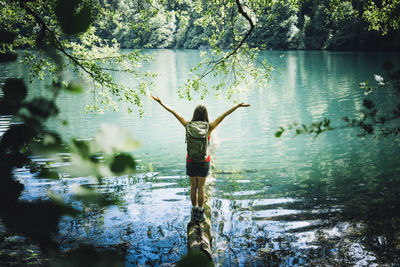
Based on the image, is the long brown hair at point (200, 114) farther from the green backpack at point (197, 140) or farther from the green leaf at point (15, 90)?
the green leaf at point (15, 90)

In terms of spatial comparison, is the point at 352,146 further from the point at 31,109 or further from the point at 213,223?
the point at 31,109

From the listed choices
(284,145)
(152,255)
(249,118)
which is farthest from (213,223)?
(249,118)

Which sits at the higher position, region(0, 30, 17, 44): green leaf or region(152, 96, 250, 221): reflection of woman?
region(0, 30, 17, 44): green leaf

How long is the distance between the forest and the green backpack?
40.7 inches

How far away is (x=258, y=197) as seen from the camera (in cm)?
872

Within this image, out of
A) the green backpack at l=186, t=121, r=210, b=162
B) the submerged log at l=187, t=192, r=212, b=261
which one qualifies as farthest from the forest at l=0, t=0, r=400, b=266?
the green backpack at l=186, t=121, r=210, b=162

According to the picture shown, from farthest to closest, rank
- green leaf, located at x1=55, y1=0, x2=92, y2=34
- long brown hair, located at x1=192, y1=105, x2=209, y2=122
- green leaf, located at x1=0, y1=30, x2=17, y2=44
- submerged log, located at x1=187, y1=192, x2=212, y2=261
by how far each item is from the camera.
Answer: long brown hair, located at x1=192, y1=105, x2=209, y2=122 < submerged log, located at x1=187, y1=192, x2=212, y2=261 < green leaf, located at x1=0, y1=30, x2=17, y2=44 < green leaf, located at x1=55, y1=0, x2=92, y2=34

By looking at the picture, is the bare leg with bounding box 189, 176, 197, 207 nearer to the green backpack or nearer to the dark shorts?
the dark shorts

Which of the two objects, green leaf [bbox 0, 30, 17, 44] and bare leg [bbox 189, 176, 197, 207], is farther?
bare leg [bbox 189, 176, 197, 207]

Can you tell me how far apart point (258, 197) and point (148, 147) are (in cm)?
718

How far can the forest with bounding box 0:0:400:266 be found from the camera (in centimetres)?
69

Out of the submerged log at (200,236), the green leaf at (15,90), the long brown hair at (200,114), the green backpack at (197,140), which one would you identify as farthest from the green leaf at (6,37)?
the long brown hair at (200,114)

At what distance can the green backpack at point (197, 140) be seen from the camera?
18.0 feet

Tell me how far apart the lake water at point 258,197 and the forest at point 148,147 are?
0.03m
